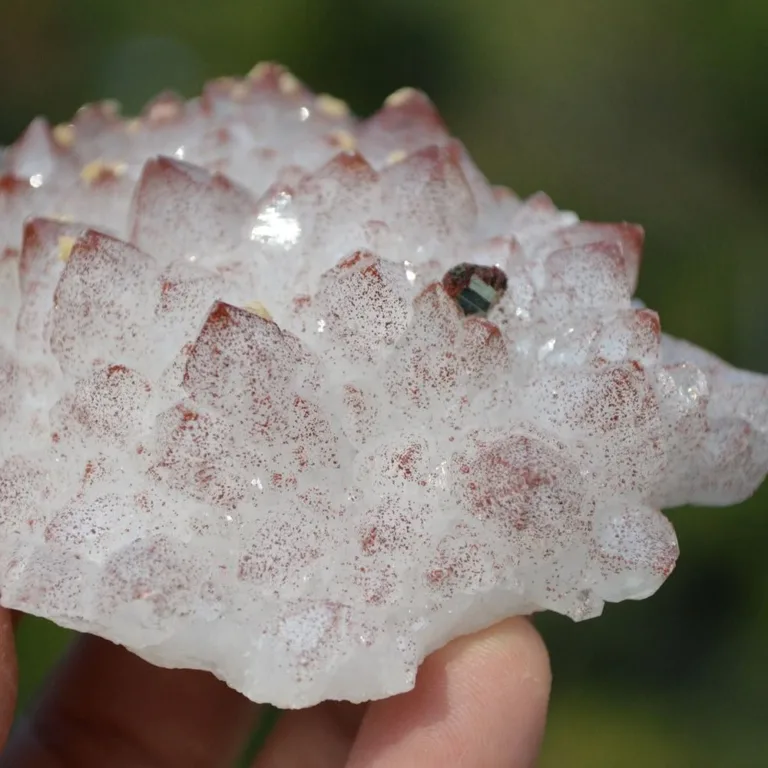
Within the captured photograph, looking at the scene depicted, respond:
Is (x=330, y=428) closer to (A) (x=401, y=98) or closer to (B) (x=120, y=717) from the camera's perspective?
(A) (x=401, y=98)

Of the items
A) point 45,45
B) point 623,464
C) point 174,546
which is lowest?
point 45,45

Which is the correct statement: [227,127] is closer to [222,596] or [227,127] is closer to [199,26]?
[222,596]

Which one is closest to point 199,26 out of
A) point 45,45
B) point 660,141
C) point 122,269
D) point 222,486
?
point 45,45

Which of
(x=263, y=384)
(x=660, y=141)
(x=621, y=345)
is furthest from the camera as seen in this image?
(x=660, y=141)

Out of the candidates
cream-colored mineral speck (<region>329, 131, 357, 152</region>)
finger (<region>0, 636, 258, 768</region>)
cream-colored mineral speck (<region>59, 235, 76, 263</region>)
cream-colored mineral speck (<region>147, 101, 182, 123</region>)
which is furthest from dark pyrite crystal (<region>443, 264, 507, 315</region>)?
finger (<region>0, 636, 258, 768</region>)

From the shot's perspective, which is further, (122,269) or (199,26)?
(199,26)

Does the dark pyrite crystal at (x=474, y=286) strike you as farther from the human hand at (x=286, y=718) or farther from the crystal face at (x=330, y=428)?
the human hand at (x=286, y=718)

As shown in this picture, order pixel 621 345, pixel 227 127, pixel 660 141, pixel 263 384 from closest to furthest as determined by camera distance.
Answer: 1. pixel 263 384
2. pixel 621 345
3. pixel 227 127
4. pixel 660 141

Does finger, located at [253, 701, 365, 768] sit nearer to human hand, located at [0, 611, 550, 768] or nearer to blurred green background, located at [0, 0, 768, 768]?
human hand, located at [0, 611, 550, 768]
